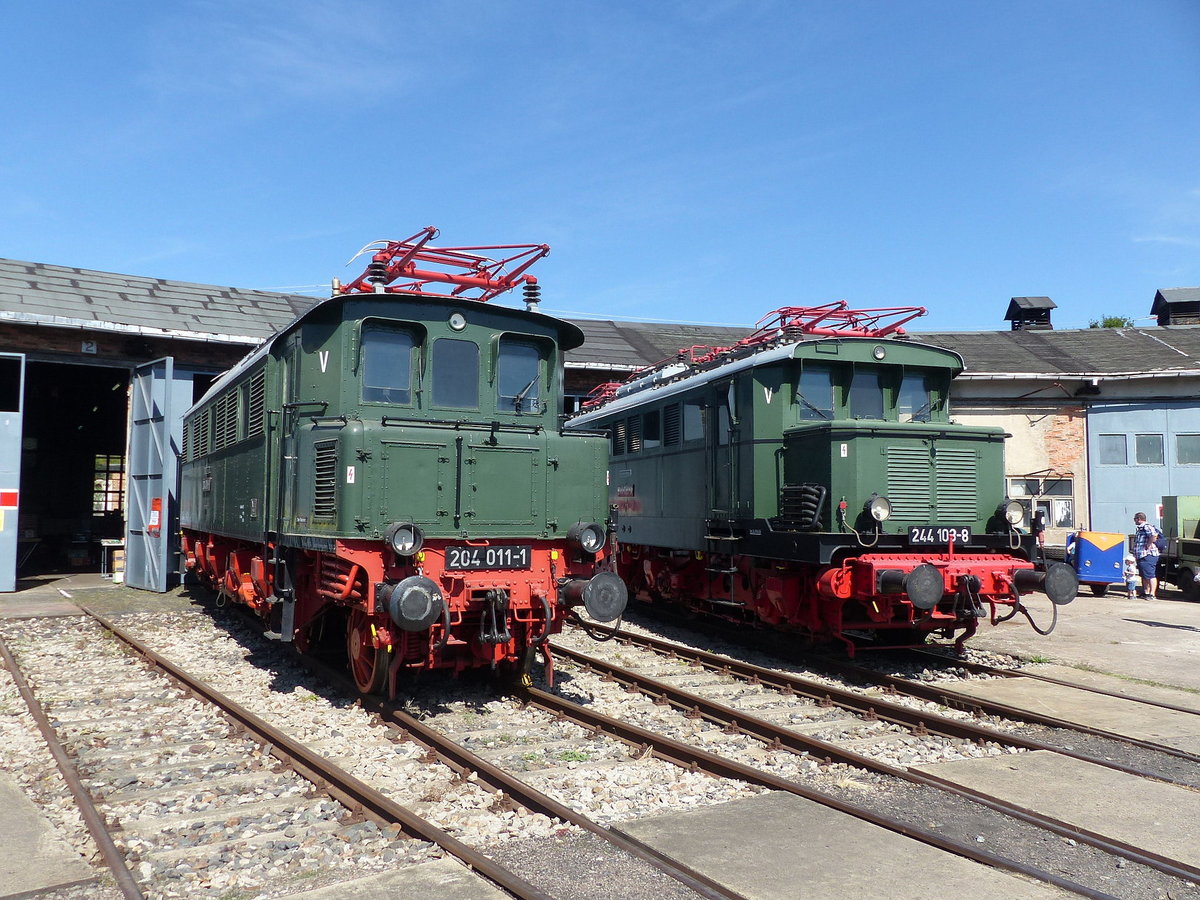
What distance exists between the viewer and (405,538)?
264 inches

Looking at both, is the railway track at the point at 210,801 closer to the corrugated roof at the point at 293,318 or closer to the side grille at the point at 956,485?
the side grille at the point at 956,485

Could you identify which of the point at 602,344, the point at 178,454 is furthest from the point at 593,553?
the point at 602,344

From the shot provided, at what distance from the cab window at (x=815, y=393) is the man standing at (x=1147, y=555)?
Answer: 10678 mm

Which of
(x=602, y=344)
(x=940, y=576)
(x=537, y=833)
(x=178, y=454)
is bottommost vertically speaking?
(x=537, y=833)

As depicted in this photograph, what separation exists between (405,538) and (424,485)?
1.84 feet

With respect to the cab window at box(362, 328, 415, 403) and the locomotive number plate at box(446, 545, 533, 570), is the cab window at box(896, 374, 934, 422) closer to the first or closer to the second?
the locomotive number plate at box(446, 545, 533, 570)

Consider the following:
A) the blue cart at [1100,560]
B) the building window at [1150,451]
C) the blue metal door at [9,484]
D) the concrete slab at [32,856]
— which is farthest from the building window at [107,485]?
the building window at [1150,451]

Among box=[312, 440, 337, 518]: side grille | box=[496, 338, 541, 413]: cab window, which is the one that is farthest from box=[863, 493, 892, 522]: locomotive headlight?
box=[312, 440, 337, 518]: side grille

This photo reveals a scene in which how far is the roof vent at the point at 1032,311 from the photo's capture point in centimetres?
3059

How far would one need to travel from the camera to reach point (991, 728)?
23.3 ft

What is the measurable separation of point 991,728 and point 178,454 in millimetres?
14532

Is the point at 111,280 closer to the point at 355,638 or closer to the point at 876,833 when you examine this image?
the point at 355,638

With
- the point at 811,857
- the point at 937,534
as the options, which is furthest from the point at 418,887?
the point at 937,534

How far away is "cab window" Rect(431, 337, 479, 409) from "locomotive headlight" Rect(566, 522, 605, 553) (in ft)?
4.56
